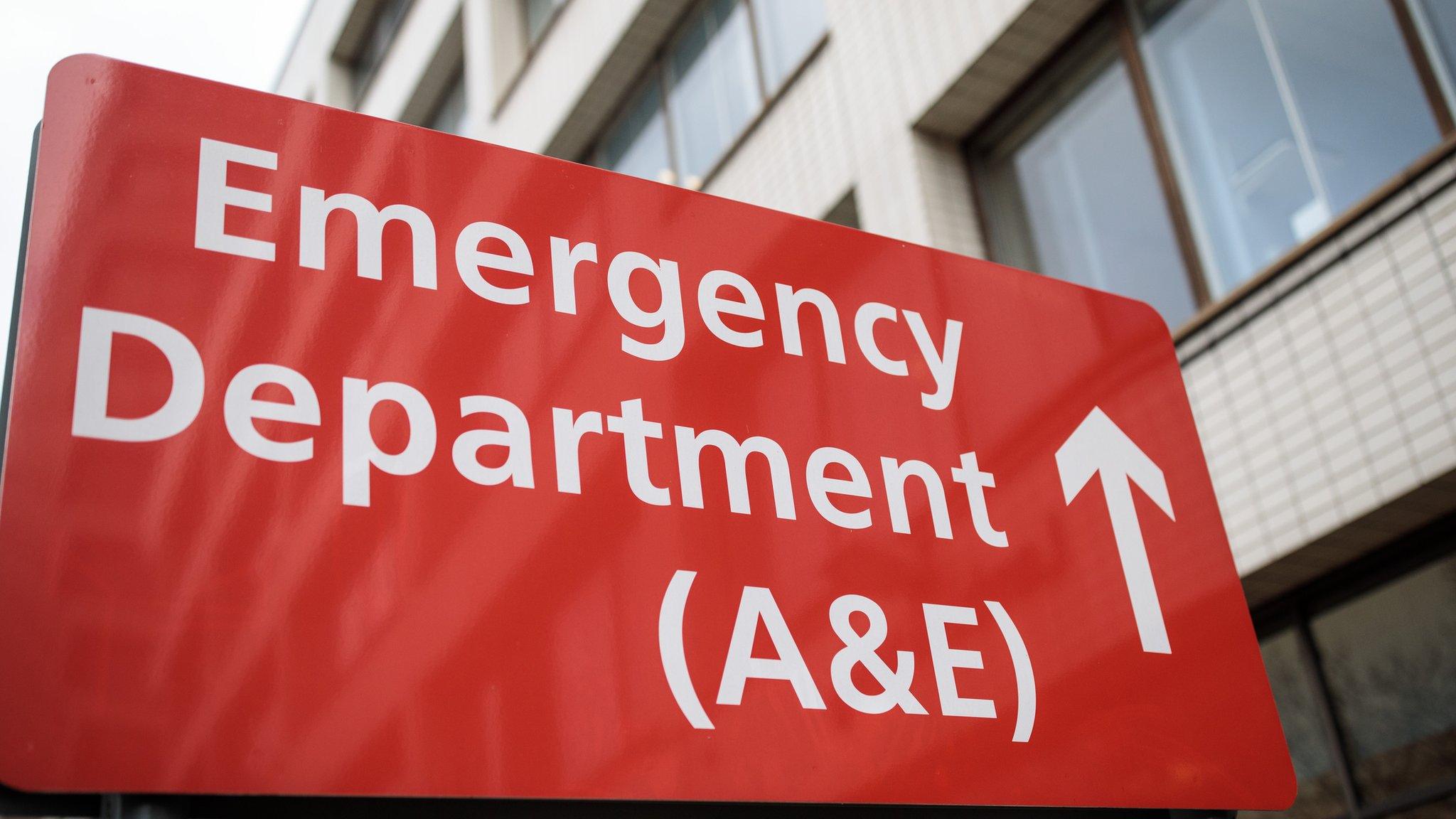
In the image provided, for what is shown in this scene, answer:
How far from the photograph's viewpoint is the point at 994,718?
1.68m

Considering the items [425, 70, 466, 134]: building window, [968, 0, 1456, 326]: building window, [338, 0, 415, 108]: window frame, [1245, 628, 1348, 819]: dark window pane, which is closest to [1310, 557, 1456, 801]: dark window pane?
[1245, 628, 1348, 819]: dark window pane

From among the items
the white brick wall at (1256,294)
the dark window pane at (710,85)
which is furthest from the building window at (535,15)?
the dark window pane at (710,85)

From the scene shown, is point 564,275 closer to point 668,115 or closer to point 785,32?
point 785,32

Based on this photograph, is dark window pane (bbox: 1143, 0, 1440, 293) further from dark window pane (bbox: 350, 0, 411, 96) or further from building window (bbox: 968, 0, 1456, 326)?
dark window pane (bbox: 350, 0, 411, 96)

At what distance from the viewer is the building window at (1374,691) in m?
5.30

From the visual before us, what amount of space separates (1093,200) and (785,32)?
3215 mm

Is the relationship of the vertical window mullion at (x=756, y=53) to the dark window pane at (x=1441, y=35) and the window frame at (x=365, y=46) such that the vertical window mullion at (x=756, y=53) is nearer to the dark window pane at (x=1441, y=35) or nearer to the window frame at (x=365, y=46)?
the dark window pane at (x=1441, y=35)

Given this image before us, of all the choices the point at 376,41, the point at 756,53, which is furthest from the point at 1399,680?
the point at 376,41

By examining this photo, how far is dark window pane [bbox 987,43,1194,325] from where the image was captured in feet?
22.2

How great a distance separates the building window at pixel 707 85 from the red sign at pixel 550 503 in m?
7.53

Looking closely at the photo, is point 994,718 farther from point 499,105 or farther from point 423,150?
point 499,105

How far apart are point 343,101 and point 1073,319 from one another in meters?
17.8

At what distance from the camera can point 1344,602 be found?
5.84 m

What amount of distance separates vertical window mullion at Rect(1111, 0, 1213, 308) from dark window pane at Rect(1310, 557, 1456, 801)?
1567 millimetres
